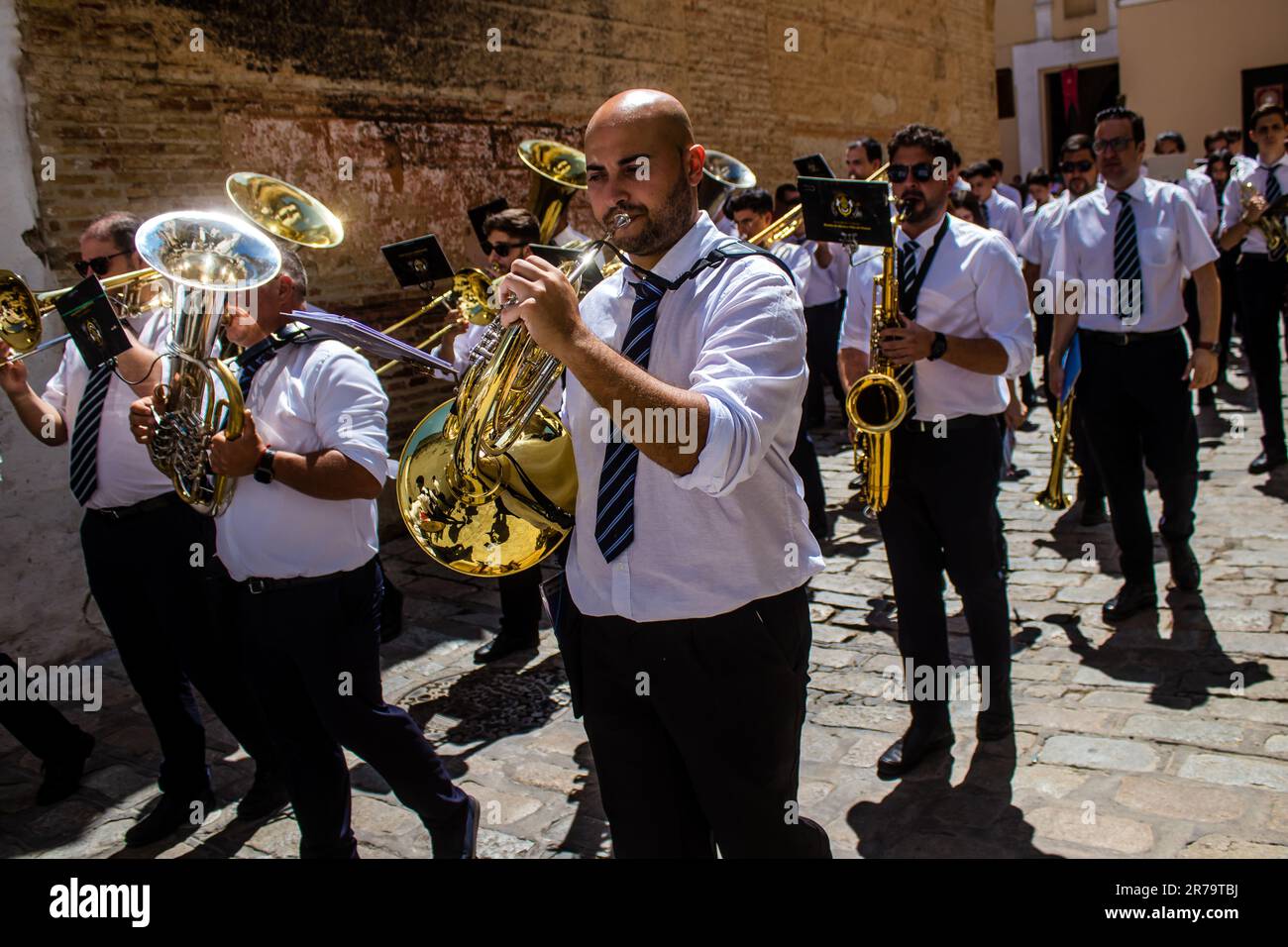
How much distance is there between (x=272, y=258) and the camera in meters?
3.77

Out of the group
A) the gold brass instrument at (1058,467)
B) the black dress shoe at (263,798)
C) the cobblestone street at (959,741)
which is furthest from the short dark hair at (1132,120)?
the black dress shoe at (263,798)

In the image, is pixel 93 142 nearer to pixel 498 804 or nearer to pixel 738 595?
pixel 498 804

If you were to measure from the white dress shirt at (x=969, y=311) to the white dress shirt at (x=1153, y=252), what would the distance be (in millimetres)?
1481

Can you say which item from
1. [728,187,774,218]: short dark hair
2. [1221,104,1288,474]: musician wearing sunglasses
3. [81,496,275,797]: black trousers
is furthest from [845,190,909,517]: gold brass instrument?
→ [1221,104,1288,474]: musician wearing sunglasses

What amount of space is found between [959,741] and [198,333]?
3.28 meters

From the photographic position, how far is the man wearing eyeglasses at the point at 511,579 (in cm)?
605

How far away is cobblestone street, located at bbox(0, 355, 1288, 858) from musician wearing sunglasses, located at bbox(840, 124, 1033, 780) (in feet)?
1.13

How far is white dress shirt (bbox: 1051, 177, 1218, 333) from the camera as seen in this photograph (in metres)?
5.80

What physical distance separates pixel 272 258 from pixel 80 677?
3.92 meters

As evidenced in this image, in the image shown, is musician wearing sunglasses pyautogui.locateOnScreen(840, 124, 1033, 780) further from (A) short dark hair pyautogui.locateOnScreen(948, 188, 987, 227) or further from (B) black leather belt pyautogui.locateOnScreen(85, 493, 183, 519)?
(A) short dark hair pyautogui.locateOnScreen(948, 188, 987, 227)

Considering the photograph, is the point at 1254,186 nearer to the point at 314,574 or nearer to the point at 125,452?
the point at 314,574

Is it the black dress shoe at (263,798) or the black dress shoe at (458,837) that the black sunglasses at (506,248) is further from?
the black dress shoe at (458,837)

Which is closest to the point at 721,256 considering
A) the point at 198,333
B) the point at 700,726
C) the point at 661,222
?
the point at 661,222
